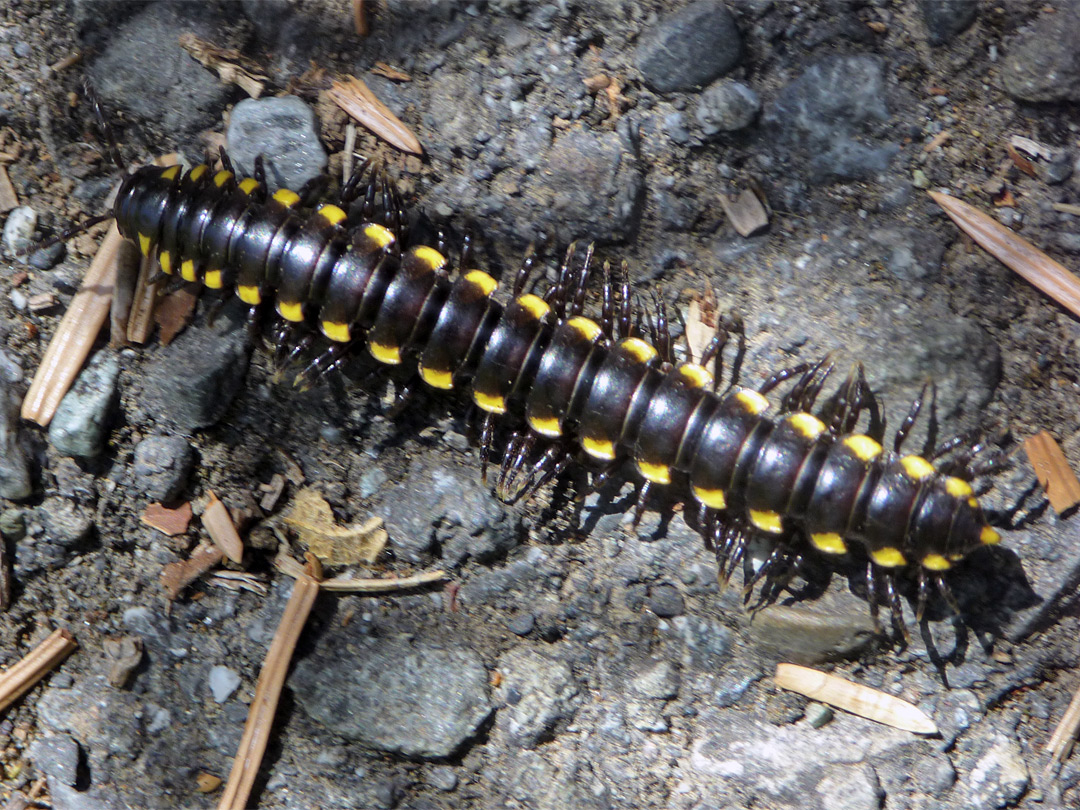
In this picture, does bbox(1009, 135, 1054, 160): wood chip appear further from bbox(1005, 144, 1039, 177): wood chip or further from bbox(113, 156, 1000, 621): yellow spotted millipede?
bbox(113, 156, 1000, 621): yellow spotted millipede

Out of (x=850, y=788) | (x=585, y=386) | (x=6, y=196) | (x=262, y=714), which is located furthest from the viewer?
(x=6, y=196)

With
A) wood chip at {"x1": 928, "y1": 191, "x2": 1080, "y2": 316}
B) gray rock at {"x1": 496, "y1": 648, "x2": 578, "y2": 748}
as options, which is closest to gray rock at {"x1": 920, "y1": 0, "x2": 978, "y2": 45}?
wood chip at {"x1": 928, "y1": 191, "x2": 1080, "y2": 316}

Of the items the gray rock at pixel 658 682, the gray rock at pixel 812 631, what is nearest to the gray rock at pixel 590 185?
the gray rock at pixel 812 631

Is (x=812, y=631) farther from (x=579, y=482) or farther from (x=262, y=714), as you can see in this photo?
(x=262, y=714)

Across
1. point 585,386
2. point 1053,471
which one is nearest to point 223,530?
point 585,386

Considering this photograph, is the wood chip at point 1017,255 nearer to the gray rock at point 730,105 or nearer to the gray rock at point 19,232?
the gray rock at point 730,105

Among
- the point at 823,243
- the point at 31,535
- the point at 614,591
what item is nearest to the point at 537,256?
the point at 823,243
